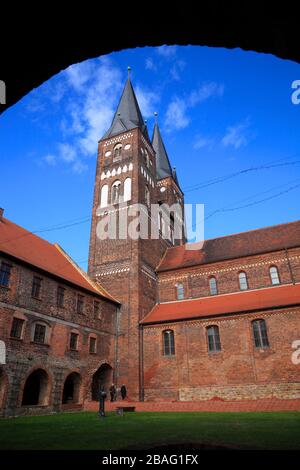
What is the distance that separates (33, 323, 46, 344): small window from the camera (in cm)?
1795

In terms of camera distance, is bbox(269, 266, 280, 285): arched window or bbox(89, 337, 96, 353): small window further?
bbox(269, 266, 280, 285): arched window

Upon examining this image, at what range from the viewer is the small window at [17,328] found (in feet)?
54.7

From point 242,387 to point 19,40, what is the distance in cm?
2105

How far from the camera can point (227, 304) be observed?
22.9 metres

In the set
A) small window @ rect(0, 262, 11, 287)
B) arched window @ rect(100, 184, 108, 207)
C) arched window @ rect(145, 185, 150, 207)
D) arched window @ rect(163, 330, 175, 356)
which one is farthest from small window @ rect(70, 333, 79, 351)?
arched window @ rect(145, 185, 150, 207)

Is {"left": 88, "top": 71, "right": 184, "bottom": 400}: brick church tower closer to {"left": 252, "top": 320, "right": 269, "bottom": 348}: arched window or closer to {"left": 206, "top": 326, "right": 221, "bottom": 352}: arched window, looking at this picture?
{"left": 206, "top": 326, "right": 221, "bottom": 352}: arched window

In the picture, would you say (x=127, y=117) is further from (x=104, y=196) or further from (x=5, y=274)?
(x=5, y=274)

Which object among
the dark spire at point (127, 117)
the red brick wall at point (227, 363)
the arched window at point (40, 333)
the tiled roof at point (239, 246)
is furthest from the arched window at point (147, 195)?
the arched window at point (40, 333)

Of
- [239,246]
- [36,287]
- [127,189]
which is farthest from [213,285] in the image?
[36,287]

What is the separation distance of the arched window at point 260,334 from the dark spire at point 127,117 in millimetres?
23169

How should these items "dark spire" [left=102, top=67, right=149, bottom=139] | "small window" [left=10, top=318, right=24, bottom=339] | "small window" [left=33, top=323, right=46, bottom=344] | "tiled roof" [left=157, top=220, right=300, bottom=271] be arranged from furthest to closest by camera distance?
"dark spire" [left=102, top=67, right=149, bottom=139]
"tiled roof" [left=157, top=220, right=300, bottom=271]
"small window" [left=33, top=323, right=46, bottom=344]
"small window" [left=10, top=318, right=24, bottom=339]

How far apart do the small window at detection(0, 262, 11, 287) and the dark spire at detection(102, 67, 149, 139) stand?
2171 cm

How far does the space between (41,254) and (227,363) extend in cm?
Result: 1437

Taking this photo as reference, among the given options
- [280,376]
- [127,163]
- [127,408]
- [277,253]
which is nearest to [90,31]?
[127,408]
